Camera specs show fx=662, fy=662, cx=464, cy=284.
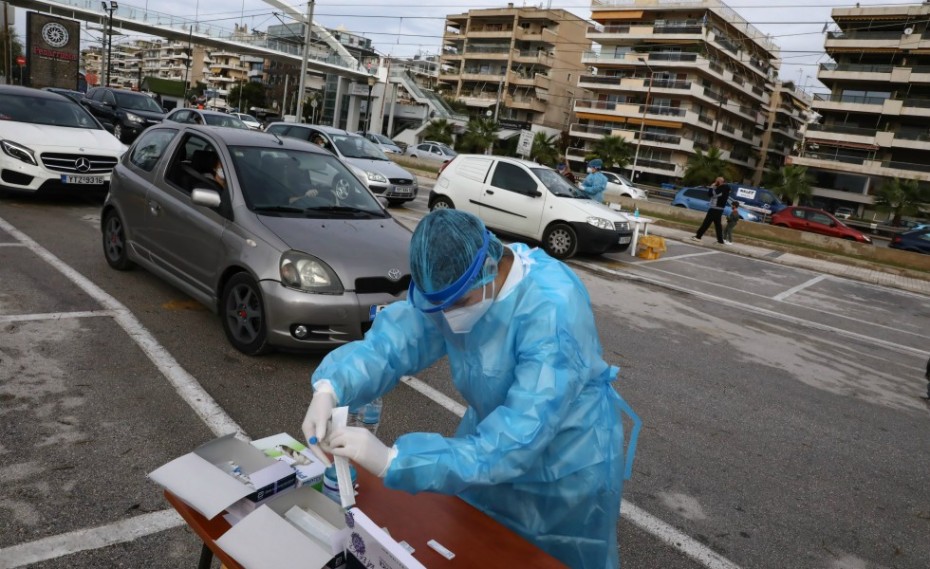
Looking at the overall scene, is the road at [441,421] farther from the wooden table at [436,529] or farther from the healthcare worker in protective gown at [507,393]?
the healthcare worker in protective gown at [507,393]

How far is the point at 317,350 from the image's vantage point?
486cm

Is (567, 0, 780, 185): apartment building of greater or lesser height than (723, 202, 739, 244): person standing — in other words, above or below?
above

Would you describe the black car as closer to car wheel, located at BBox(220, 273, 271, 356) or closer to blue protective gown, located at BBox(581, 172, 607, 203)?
blue protective gown, located at BBox(581, 172, 607, 203)

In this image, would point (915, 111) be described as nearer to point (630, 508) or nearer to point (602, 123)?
point (602, 123)

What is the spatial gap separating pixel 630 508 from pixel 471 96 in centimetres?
7621

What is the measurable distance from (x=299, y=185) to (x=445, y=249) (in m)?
4.36

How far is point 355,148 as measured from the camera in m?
15.5

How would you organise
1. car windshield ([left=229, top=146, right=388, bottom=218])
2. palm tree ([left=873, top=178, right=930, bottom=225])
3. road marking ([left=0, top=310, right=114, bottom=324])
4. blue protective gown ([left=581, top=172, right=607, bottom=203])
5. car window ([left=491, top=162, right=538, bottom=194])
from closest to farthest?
road marking ([left=0, top=310, right=114, bottom=324])
car windshield ([left=229, top=146, right=388, bottom=218])
car window ([left=491, top=162, right=538, bottom=194])
blue protective gown ([left=581, top=172, right=607, bottom=203])
palm tree ([left=873, top=178, right=930, bottom=225])

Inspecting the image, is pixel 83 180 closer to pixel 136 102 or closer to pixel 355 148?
pixel 355 148

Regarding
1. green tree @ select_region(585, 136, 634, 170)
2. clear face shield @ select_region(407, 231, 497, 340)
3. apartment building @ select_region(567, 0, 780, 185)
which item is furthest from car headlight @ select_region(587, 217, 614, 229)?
apartment building @ select_region(567, 0, 780, 185)

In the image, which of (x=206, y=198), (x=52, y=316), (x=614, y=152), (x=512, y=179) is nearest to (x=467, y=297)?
(x=206, y=198)

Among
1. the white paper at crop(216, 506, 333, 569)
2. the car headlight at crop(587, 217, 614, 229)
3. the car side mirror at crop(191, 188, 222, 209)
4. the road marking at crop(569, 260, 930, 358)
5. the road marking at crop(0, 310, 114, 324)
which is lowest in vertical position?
the road marking at crop(0, 310, 114, 324)

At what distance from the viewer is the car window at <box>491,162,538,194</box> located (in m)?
12.5

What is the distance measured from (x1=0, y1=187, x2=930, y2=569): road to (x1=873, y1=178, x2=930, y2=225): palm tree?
37858 mm
